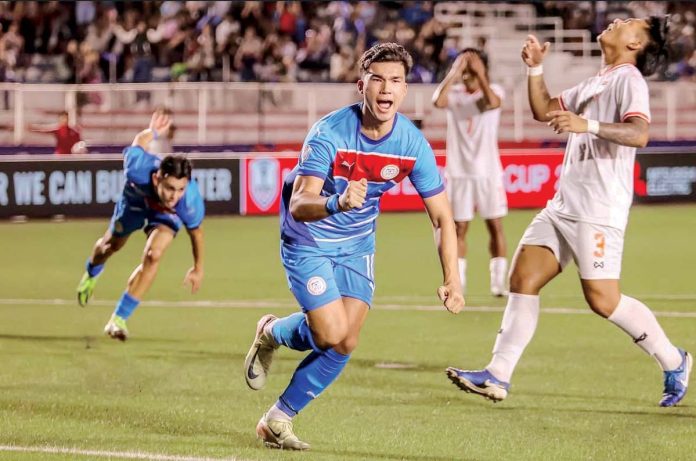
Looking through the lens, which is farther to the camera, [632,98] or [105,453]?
[632,98]

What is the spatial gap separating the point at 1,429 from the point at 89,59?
62.4ft

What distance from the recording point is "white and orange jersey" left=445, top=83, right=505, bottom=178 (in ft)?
47.2

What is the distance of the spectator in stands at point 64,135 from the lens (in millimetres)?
22844

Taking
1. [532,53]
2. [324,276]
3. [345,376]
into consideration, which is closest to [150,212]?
[345,376]

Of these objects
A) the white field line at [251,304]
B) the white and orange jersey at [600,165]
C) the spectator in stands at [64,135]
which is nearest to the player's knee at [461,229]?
the white field line at [251,304]

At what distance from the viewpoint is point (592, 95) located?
811 centimetres

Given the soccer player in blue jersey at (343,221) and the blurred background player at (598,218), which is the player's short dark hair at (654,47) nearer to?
the blurred background player at (598,218)

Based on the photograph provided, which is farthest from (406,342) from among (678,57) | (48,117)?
(678,57)

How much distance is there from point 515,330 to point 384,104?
2.00m

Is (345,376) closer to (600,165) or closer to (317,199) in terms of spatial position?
(600,165)

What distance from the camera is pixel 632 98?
7832 mm

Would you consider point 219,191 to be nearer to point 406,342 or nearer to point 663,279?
point 663,279

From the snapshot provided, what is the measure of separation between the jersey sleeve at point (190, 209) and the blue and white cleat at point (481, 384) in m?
3.94

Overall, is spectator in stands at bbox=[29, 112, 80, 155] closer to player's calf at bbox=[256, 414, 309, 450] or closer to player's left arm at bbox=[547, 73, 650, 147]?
player's left arm at bbox=[547, 73, 650, 147]
